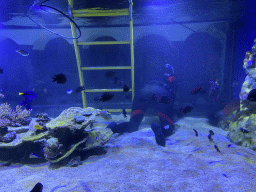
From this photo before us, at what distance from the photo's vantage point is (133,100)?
17.9 feet

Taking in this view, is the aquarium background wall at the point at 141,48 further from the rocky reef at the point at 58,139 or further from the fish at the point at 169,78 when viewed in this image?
the rocky reef at the point at 58,139

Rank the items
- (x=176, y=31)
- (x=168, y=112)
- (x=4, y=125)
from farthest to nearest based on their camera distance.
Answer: (x=176, y=31)
(x=168, y=112)
(x=4, y=125)

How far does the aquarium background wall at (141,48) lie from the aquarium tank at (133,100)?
0.21 feet

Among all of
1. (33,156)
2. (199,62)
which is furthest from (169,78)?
(199,62)

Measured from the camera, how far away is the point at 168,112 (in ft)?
16.6

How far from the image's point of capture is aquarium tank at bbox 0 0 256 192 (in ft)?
8.32

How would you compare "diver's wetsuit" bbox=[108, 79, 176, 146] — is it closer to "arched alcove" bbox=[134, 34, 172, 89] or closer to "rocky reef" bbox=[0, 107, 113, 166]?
"rocky reef" bbox=[0, 107, 113, 166]

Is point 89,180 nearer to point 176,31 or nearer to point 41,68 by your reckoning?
point 176,31

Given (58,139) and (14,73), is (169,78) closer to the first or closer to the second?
(58,139)

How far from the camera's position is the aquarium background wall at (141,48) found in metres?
7.38

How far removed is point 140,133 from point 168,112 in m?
1.27

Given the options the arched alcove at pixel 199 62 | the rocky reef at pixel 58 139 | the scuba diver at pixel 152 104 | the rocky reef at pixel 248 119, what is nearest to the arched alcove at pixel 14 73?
the rocky reef at pixel 58 139

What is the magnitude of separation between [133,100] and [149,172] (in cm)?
320

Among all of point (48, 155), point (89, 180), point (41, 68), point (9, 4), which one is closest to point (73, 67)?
point (41, 68)
